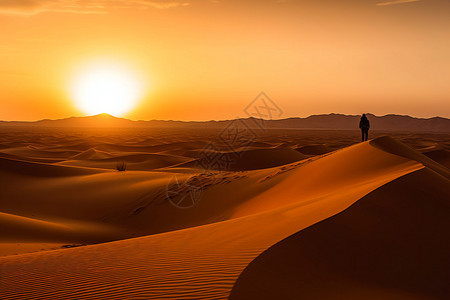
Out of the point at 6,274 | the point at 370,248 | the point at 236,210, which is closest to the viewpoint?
the point at 6,274

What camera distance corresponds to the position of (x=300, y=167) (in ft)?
49.8

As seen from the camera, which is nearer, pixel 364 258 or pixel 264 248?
pixel 264 248

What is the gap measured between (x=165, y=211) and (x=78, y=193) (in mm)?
4782

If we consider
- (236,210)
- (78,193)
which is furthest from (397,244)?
(78,193)

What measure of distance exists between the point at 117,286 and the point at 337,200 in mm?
4719

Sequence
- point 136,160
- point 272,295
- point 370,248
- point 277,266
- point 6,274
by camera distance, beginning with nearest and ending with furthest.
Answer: point 272,295
point 277,266
point 6,274
point 370,248
point 136,160

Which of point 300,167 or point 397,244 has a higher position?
point 300,167

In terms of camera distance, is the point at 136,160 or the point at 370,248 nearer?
the point at 370,248

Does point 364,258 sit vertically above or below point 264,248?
below

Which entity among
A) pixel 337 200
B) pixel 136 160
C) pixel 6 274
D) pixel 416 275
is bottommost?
pixel 416 275

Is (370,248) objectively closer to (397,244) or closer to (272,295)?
(397,244)

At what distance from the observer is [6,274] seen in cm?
495

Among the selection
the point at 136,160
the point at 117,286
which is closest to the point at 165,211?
the point at 117,286

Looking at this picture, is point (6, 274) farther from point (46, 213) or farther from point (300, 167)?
point (300, 167)
